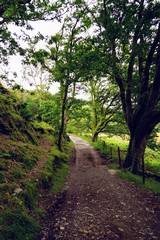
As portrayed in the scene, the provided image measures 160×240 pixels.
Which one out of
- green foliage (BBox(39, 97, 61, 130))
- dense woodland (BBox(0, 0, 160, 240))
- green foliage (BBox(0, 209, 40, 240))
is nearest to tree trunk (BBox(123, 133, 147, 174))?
dense woodland (BBox(0, 0, 160, 240))

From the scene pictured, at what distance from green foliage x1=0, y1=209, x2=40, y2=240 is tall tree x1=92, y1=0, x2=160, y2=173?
803 cm

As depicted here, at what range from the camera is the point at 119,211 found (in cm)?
597

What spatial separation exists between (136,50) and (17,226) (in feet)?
28.9

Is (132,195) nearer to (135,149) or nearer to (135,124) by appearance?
(135,149)

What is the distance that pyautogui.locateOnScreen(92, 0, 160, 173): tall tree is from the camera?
27.7 ft

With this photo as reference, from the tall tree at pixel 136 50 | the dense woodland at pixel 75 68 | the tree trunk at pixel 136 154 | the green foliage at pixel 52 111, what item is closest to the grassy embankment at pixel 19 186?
the dense woodland at pixel 75 68

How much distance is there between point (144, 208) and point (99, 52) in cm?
811

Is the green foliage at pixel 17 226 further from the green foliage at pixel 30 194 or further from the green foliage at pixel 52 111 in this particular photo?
the green foliage at pixel 52 111

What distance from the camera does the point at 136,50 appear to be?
859 centimetres

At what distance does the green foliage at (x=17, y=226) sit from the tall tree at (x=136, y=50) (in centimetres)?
803

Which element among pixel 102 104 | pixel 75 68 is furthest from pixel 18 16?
pixel 102 104

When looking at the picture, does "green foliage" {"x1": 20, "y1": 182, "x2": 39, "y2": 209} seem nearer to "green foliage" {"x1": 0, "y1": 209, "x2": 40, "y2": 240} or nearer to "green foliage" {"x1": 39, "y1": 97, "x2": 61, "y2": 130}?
"green foliage" {"x1": 0, "y1": 209, "x2": 40, "y2": 240}

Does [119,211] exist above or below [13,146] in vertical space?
below

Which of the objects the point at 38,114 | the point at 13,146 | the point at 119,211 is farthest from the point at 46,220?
the point at 38,114
